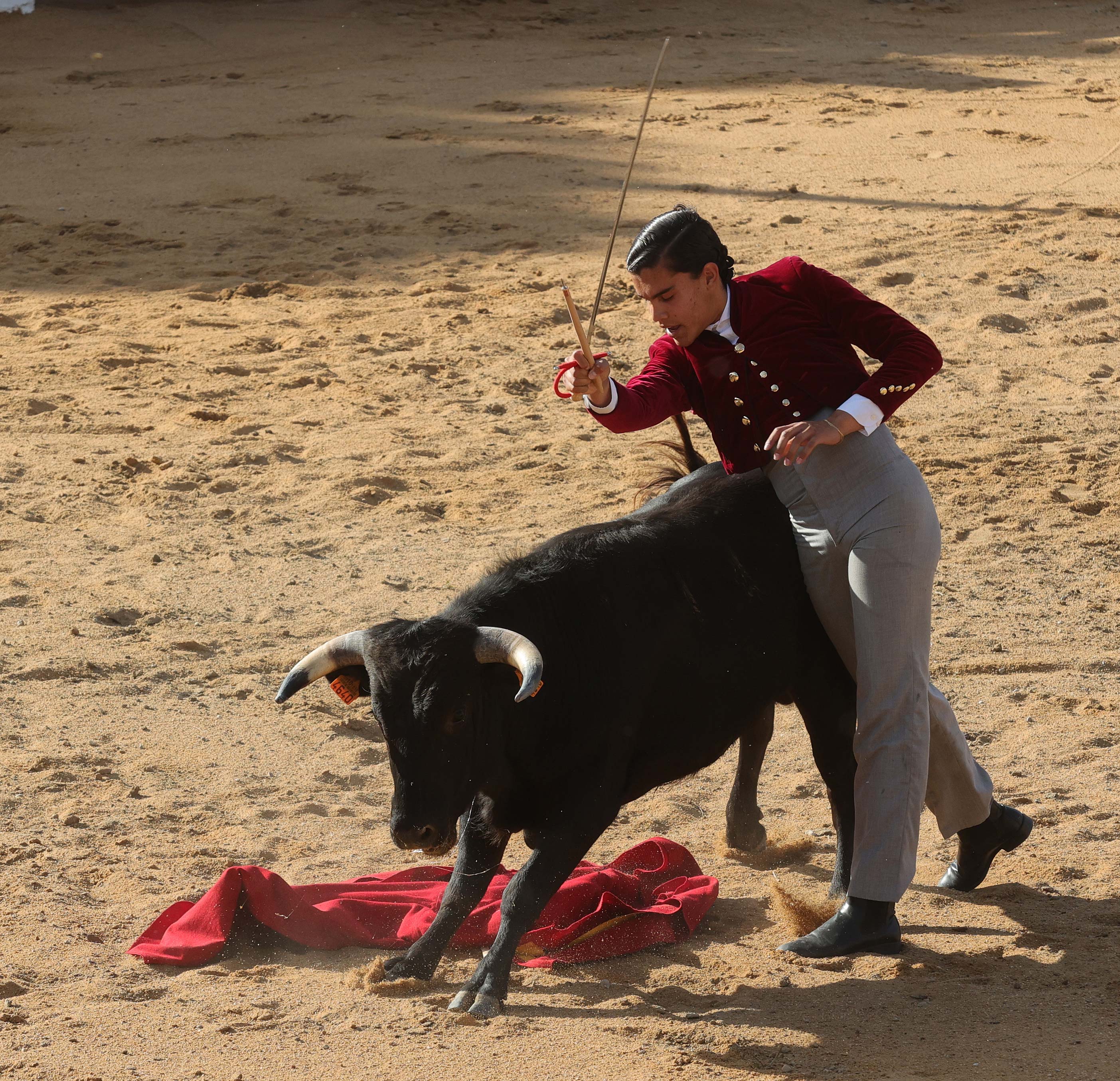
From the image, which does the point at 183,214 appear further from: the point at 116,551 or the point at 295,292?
the point at 116,551

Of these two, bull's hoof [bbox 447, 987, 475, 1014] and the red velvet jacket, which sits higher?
the red velvet jacket

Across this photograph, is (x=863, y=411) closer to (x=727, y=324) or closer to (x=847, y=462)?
(x=847, y=462)

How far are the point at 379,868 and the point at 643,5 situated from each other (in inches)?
633

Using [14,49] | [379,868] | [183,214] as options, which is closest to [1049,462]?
[379,868]

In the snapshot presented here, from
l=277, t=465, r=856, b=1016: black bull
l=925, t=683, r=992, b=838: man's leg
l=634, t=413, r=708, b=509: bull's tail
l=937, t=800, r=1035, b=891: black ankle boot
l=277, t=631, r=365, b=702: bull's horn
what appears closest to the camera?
l=277, t=465, r=856, b=1016: black bull

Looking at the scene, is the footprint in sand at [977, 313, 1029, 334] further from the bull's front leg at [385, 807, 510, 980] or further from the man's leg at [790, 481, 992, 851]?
the bull's front leg at [385, 807, 510, 980]

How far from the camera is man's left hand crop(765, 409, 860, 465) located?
3.36 m

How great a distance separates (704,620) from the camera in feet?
12.6

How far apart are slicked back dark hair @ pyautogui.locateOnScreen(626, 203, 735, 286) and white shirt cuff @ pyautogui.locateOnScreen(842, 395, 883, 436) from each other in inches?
18.6

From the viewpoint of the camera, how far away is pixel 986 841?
4.12 meters

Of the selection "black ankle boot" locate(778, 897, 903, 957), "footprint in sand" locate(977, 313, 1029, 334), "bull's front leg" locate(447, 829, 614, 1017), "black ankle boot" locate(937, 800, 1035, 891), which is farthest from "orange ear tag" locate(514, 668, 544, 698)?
"footprint in sand" locate(977, 313, 1029, 334)

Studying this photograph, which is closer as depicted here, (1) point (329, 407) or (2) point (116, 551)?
(2) point (116, 551)

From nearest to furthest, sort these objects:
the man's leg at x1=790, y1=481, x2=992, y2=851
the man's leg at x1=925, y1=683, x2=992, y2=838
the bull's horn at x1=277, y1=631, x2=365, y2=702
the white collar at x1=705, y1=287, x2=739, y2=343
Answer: the bull's horn at x1=277, y1=631, x2=365, y2=702 → the white collar at x1=705, y1=287, x2=739, y2=343 → the man's leg at x1=790, y1=481, x2=992, y2=851 → the man's leg at x1=925, y1=683, x2=992, y2=838

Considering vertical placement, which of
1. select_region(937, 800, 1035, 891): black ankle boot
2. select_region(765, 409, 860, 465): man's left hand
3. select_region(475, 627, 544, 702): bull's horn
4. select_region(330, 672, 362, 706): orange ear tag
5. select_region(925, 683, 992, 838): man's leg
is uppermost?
select_region(765, 409, 860, 465): man's left hand
